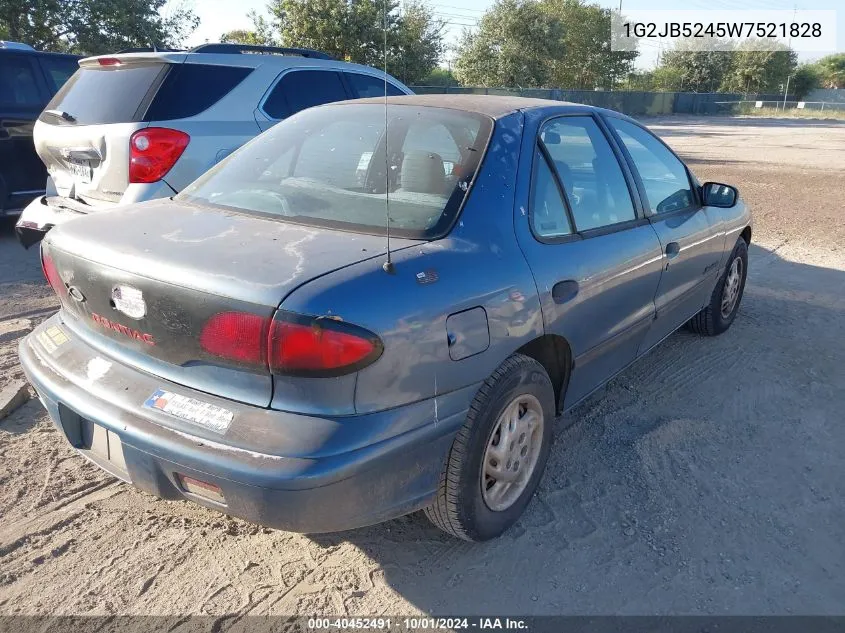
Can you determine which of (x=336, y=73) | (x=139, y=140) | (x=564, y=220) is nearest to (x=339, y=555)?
(x=564, y=220)

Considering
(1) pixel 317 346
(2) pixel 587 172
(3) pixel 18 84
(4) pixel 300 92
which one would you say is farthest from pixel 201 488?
(3) pixel 18 84

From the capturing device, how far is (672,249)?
366 cm

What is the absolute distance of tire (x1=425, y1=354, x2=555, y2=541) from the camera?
2340 mm

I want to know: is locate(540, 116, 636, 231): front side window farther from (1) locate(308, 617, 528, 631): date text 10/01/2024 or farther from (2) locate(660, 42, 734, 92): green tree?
(2) locate(660, 42, 734, 92): green tree

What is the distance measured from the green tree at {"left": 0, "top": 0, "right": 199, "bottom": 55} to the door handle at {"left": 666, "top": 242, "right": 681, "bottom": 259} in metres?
22.4

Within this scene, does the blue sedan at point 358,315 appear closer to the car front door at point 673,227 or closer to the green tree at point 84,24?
the car front door at point 673,227

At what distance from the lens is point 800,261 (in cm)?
721

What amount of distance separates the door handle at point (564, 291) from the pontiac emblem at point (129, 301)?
151 centimetres

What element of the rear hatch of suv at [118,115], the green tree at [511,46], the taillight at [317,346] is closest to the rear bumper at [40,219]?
the rear hatch of suv at [118,115]

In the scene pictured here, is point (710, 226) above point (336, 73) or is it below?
below

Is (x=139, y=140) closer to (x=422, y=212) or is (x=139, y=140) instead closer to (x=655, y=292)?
(x=422, y=212)

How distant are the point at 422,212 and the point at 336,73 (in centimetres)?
417

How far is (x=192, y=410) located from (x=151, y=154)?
320 centimetres

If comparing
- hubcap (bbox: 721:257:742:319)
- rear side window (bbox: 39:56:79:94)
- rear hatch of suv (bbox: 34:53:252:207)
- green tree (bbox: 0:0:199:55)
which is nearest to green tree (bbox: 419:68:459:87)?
green tree (bbox: 0:0:199:55)
